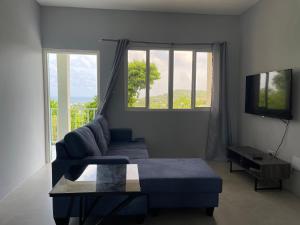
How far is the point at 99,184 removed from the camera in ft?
5.36

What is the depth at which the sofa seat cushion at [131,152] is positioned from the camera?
302cm

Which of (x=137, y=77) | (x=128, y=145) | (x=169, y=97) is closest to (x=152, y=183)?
(x=128, y=145)

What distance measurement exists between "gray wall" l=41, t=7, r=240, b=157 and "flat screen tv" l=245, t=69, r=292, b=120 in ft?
2.45

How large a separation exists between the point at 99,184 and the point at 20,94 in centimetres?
227

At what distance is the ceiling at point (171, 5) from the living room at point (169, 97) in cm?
2

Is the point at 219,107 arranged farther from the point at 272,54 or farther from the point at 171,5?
the point at 171,5

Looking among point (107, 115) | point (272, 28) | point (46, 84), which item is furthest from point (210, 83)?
point (46, 84)

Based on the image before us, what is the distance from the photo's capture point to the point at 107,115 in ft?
14.1

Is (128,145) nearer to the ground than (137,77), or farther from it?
nearer to the ground

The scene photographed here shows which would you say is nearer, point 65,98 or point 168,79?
point 168,79

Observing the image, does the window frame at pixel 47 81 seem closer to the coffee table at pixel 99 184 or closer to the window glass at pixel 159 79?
the window glass at pixel 159 79

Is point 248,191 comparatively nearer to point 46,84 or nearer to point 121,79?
point 121,79

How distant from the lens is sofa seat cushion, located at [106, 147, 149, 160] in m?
3.02

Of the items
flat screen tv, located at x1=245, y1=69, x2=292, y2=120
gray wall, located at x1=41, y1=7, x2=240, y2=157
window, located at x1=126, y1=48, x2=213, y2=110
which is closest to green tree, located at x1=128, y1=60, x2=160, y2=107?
window, located at x1=126, y1=48, x2=213, y2=110
